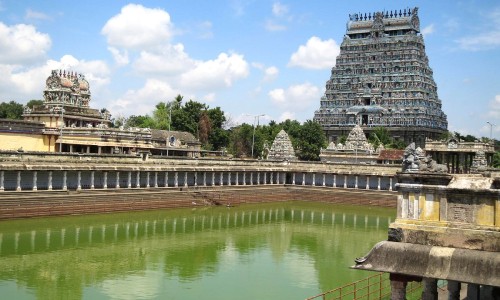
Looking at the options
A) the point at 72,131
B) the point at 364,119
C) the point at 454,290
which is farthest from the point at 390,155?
the point at 454,290

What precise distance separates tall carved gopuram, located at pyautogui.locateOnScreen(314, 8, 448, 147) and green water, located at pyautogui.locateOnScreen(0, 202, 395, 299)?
49654 mm

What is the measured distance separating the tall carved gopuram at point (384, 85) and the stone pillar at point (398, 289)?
7770 centimetres

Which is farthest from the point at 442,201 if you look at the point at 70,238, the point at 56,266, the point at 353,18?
the point at 353,18

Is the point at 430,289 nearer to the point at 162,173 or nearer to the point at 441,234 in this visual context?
the point at 441,234

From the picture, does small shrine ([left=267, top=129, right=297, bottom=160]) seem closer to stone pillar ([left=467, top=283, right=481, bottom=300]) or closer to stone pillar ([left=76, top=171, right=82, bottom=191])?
stone pillar ([left=76, top=171, right=82, bottom=191])

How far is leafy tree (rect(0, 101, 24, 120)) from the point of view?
88.6 meters

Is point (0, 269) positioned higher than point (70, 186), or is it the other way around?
point (70, 186)

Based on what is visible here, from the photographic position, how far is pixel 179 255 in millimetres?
27844

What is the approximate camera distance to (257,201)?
52.2 meters

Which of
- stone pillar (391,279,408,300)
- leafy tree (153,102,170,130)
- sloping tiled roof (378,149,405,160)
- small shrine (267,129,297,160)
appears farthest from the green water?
leafy tree (153,102,170,130)

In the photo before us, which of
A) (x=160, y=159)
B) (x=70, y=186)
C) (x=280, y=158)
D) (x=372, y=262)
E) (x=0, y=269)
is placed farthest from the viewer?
(x=280, y=158)

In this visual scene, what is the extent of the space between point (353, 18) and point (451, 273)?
96859mm

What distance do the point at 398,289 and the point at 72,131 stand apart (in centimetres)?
4577

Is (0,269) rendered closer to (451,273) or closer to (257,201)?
(451,273)
